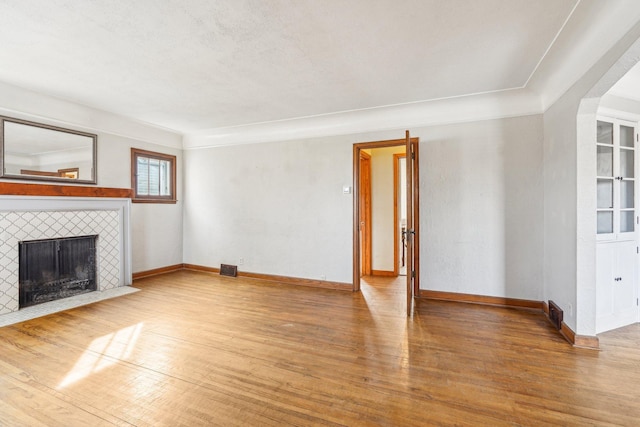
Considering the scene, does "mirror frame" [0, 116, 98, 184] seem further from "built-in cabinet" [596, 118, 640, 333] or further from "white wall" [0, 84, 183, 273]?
"built-in cabinet" [596, 118, 640, 333]

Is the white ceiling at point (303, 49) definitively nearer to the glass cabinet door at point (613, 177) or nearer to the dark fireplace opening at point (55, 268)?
the glass cabinet door at point (613, 177)

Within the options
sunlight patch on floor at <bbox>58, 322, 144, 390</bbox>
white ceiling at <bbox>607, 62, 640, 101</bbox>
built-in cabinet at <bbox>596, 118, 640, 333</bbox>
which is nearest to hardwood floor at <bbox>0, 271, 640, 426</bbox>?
sunlight patch on floor at <bbox>58, 322, 144, 390</bbox>

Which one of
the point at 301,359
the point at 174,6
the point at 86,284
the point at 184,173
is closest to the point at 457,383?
the point at 301,359

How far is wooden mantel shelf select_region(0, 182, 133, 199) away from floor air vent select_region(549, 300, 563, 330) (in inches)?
232

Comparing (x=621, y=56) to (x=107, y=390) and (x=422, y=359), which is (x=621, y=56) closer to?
(x=422, y=359)

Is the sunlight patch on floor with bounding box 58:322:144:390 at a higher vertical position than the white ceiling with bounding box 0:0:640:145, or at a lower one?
lower

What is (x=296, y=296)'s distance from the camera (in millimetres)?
Result: 4238

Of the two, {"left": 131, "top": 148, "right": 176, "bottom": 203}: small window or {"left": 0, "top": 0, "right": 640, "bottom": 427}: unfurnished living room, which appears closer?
{"left": 0, "top": 0, "right": 640, "bottom": 427}: unfurnished living room

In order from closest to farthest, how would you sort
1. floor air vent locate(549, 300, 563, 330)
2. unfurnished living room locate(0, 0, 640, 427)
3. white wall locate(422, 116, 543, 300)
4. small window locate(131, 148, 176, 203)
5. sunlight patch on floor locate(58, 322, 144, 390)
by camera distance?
unfurnished living room locate(0, 0, 640, 427), sunlight patch on floor locate(58, 322, 144, 390), floor air vent locate(549, 300, 563, 330), white wall locate(422, 116, 543, 300), small window locate(131, 148, 176, 203)

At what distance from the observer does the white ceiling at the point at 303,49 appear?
209 cm

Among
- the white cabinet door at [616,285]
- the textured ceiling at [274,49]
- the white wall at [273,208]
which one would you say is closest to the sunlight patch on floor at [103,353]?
the white wall at [273,208]

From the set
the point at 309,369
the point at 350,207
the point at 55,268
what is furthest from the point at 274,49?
the point at 55,268

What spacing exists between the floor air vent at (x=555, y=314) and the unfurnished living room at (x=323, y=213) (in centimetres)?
6

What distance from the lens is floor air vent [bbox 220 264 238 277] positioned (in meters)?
5.41
